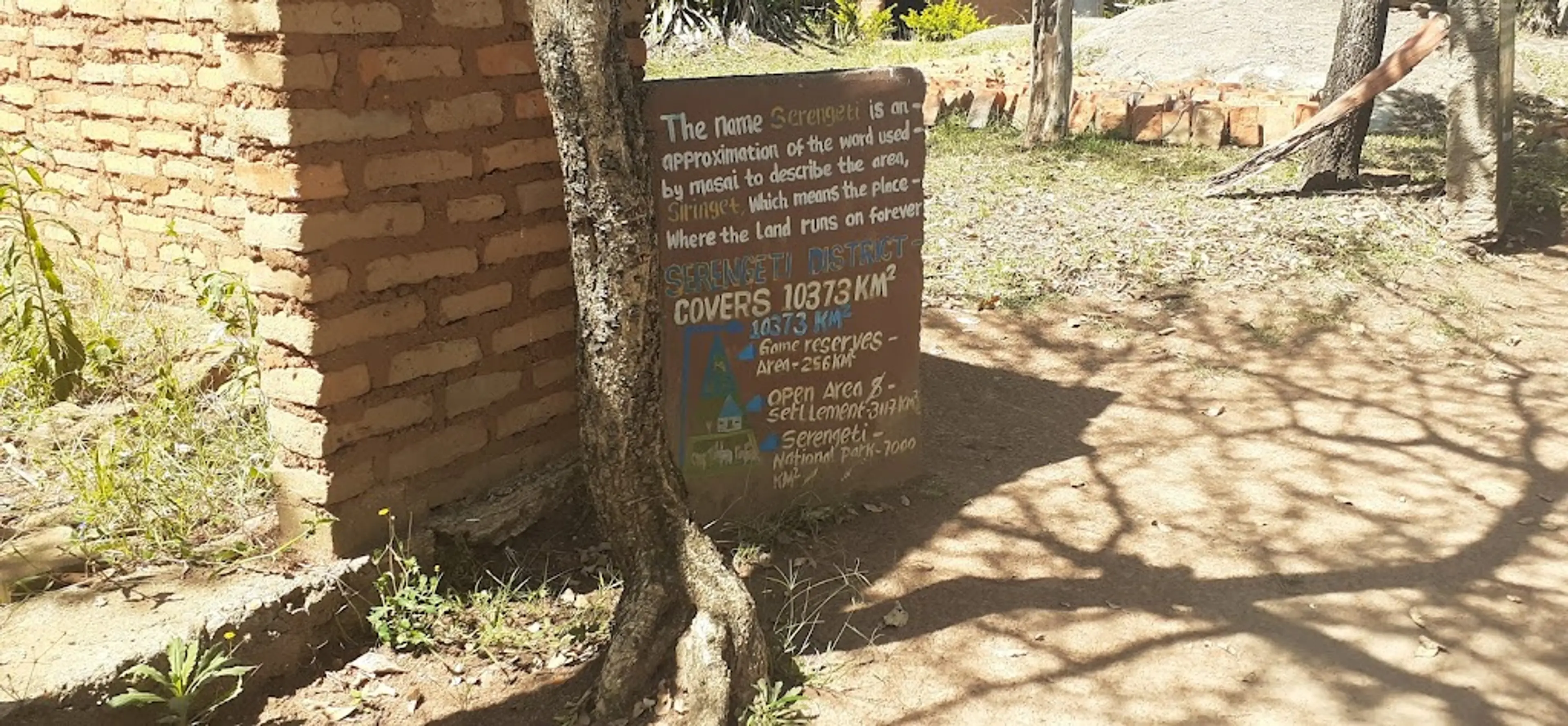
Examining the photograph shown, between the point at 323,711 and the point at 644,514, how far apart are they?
955 millimetres

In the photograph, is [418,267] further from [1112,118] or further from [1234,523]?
[1112,118]

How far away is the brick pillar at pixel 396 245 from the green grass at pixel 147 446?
265mm

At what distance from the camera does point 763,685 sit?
3199 millimetres

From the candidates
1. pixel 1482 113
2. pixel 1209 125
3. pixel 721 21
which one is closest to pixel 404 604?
pixel 1482 113

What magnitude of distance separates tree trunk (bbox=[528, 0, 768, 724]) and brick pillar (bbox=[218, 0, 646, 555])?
1.44 ft

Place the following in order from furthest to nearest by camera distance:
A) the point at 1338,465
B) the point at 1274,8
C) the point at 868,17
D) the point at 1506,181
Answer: the point at 868,17 → the point at 1274,8 → the point at 1506,181 → the point at 1338,465

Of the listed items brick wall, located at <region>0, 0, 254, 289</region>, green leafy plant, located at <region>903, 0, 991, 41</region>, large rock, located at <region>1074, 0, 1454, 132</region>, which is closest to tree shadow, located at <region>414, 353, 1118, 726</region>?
brick wall, located at <region>0, 0, 254, 289</region>

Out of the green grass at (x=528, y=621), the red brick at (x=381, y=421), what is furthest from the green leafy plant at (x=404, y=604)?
the red brick at (x=381, y=421)

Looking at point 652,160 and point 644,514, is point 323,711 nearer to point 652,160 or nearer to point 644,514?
point 644,514

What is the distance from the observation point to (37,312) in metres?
4.30

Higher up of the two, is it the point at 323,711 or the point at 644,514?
the point at 644,514

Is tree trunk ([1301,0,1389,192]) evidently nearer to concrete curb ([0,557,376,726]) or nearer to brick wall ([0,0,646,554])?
brick wall ([0,0,646,554])

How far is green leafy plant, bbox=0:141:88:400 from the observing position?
3.77m

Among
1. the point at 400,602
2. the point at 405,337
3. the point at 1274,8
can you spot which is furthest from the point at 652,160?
the point at 1274,8
